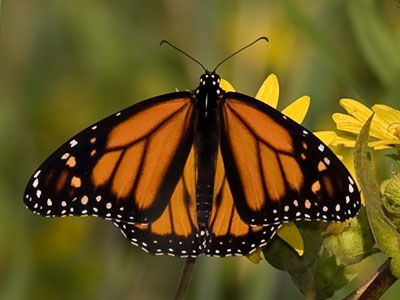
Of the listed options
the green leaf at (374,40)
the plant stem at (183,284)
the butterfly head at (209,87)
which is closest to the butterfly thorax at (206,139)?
the butterfly head at (209,87)

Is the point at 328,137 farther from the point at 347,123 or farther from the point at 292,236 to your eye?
the point at 292,236

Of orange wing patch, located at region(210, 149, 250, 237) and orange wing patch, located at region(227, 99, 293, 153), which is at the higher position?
orange wing patch, located at region(227, 99, 293, 153)

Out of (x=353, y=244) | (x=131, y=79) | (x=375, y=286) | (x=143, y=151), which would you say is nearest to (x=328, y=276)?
(x=353, y=244)

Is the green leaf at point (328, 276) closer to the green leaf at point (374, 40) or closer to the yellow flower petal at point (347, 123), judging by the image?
the yellow flower petal at point (347, 123)

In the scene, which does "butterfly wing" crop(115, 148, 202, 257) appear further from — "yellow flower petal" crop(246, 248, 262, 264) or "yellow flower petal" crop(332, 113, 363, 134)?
"yellow flower petal" crop(332, 113, 363, 134)

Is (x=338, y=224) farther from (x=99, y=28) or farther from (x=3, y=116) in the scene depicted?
(x=99, y=28)

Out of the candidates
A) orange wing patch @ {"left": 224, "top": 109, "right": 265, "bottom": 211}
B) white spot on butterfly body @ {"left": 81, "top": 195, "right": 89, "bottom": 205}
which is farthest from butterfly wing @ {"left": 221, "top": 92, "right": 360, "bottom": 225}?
white spot on butterfly body @ {"left": 81, "top": 195, "right": 89, "bottom": 205}
